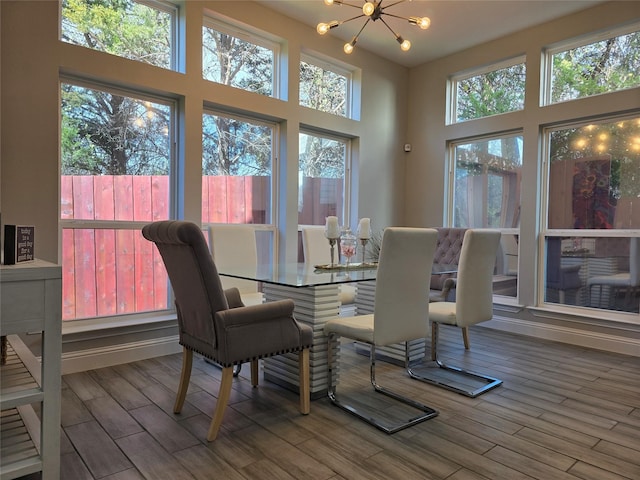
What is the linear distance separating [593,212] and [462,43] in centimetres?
229

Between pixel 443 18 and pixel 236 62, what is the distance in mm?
2058

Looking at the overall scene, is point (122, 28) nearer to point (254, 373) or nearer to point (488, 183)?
point (254, 373)

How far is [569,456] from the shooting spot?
1.92 meters

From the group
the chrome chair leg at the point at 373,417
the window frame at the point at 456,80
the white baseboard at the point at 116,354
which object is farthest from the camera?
the window frame at the point at 456,80

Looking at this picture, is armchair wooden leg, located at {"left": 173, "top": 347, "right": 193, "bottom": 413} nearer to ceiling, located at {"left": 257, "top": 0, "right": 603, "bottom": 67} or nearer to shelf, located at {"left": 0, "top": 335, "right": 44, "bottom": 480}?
shelf, located at {"left": 0, "top": 335, "right": 44, "bottom": 480}

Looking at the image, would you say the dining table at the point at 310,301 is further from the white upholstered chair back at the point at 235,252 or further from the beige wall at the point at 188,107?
the beige wall at the point at 188,107

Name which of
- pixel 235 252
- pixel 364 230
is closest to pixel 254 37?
pixel 235 252

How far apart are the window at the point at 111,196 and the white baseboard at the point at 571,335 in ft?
11.4

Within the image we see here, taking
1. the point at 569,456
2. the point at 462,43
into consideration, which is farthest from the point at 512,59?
the point at 569,456

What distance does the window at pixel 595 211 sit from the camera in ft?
12.4

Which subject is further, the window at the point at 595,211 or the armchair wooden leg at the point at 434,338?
the window at the point at 595,211

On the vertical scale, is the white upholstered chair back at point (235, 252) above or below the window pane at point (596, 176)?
below

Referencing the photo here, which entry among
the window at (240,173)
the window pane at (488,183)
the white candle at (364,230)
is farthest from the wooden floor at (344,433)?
the window pane at (488,183)

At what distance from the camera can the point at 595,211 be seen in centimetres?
399
